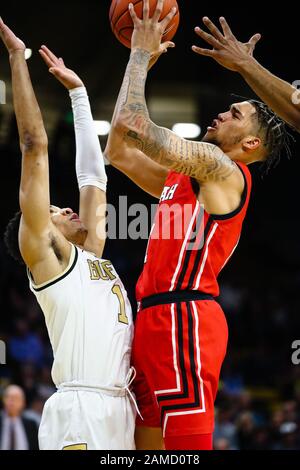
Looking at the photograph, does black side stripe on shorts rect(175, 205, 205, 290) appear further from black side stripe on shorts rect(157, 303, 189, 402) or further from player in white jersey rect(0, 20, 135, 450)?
player in white jersey rect(0, 20, 135, 450)

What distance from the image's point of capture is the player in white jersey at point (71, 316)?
4355 mm

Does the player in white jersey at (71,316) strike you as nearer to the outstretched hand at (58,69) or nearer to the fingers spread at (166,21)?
the outstretched hand at (58,69)

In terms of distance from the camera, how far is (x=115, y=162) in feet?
17.2

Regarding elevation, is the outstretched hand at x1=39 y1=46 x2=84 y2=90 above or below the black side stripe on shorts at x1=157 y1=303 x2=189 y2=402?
above

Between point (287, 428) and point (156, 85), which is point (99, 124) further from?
point (287, 428)

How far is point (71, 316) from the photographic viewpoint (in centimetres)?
451

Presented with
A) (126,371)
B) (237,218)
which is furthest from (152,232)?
Answer: (126,371)

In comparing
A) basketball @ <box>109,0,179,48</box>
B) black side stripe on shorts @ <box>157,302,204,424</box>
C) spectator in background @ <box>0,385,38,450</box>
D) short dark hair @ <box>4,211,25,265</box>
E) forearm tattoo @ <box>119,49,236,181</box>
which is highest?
basketball @ <box>109,0,179,48</box>

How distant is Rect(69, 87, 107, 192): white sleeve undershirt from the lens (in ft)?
17.2

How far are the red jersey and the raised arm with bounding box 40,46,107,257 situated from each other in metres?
0.58

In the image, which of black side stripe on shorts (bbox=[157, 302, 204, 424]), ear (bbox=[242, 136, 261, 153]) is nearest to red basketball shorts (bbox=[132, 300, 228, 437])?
black side stripe on shorts (bbox=[157, 302, 204, 424])

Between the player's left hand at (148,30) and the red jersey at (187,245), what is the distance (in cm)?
78

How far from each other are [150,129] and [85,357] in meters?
1.25

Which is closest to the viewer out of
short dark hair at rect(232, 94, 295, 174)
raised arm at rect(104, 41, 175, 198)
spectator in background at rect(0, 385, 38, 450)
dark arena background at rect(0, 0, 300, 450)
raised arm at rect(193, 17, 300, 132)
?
raised arm at rect(193, 17, 300, 132)
